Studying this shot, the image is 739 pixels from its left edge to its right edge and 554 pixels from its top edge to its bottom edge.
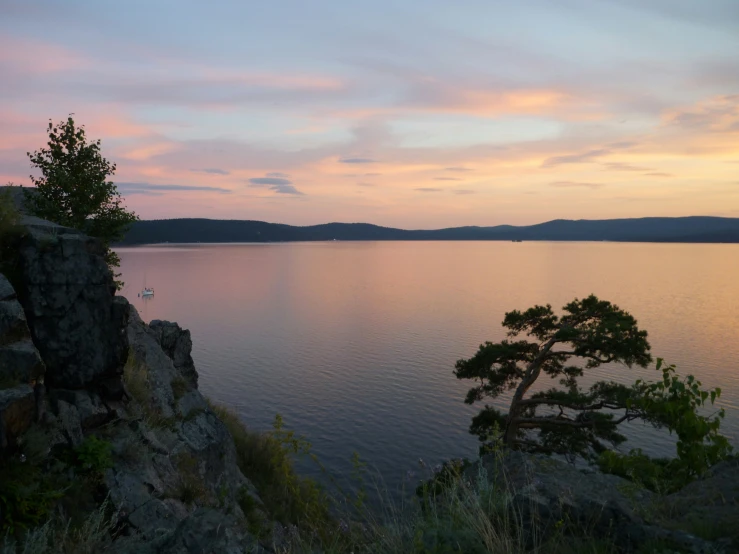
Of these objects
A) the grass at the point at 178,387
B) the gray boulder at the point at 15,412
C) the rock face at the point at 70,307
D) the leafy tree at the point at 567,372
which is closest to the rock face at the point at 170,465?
the grass at the point at 178,387

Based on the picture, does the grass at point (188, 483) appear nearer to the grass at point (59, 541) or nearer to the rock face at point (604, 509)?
the grass at point (59, 541)

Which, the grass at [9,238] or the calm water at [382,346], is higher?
the grass at [9,238]

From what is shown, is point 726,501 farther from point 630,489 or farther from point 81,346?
point 81,346

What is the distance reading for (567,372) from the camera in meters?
24.4

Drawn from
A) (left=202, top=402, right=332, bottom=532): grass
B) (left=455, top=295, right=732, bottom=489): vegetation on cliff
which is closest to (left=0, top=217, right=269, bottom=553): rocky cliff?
Answer: (left=202, top=402, right=332, bottom=532): grass

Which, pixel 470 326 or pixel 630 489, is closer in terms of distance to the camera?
pixel 630 489

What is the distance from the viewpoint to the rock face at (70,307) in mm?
9773

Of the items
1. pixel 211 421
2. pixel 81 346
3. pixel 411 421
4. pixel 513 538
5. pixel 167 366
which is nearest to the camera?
pixel 513 538

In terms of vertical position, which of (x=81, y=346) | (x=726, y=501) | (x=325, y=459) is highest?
(x=81, y=346)

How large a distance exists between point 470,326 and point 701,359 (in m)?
23.5

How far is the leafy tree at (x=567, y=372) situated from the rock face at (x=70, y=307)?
1600 centimetres

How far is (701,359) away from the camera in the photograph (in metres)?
42.1

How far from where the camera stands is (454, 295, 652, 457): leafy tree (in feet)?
69.4

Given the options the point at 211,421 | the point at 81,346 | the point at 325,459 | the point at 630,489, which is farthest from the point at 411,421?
the point at 630,489
